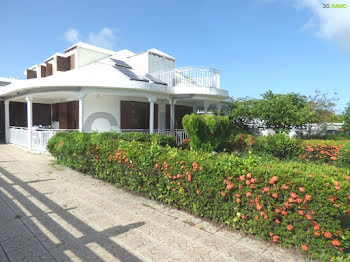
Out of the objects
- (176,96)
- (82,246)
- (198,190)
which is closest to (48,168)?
(82,246)

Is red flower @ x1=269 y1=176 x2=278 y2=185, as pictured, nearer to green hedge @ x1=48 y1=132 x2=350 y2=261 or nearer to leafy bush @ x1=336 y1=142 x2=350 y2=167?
green hedge @ x1=48 y1=132 x2=350 y2=261

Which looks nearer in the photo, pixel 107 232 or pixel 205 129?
pixel 107 232

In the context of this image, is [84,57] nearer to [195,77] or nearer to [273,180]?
[195,77]

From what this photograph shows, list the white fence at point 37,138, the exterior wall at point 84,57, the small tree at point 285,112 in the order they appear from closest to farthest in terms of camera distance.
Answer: the white fence at point 37,138 → the small tree at point 285,112 → the exterior wall at point 84,57

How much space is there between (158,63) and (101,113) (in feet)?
21.8

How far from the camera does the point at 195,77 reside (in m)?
13.0

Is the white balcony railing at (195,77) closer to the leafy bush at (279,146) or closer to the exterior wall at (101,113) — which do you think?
the exterior wall at (101,113)

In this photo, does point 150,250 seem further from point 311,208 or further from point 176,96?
point 176,96

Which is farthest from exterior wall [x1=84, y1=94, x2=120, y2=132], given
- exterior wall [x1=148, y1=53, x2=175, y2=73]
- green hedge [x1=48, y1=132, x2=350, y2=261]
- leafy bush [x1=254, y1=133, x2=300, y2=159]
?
leafy bush [x1=254, y1=133, x2=300, y2=159]

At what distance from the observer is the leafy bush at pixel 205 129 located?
888 cm

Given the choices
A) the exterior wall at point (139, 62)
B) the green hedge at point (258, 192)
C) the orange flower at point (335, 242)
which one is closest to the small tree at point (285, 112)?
the exterior wall at point (139, 62)

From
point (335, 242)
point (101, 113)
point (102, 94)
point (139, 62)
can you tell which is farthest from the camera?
point (139, 62)

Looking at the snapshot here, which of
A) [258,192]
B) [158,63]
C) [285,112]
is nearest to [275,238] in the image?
[258,192]

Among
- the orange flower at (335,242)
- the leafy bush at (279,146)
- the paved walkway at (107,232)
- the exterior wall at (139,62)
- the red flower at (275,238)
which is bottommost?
the paved walkway at (107,232)
